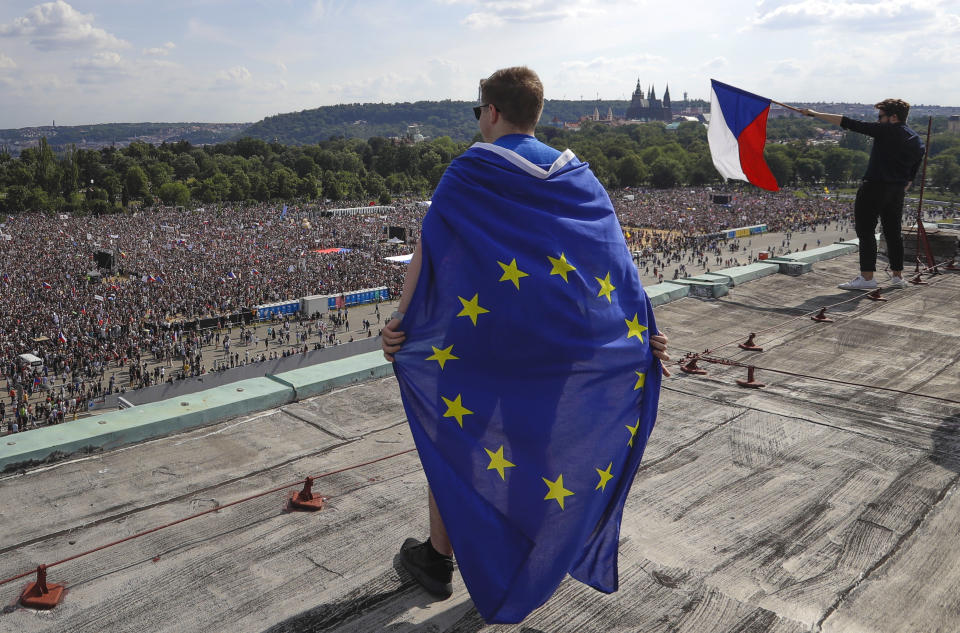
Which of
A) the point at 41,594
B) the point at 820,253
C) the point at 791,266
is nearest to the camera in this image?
the point at 41,594

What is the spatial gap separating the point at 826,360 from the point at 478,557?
5919mm

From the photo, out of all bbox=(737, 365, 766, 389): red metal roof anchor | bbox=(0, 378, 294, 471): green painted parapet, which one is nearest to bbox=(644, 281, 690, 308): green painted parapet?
bbox=(737, 365, 766, 389): red metal roof anchor

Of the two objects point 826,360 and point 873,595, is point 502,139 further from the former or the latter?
point 826,360

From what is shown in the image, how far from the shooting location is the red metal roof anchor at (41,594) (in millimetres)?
3426

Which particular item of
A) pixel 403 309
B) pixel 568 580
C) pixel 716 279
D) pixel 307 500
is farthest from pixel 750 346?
pixel 403 309

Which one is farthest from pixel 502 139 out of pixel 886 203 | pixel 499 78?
pixel 886 203

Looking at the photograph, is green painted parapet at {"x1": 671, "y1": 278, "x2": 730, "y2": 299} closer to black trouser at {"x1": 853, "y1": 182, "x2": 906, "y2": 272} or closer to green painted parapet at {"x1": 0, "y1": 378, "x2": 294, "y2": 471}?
black trouser at {"x1": 853, "y1": 182, "x2": 906, "y2": 272}

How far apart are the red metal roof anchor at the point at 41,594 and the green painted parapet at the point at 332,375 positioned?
2.72 m

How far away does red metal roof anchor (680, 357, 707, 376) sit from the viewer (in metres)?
7.20

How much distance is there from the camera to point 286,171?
9819 cm

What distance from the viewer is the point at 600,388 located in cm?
311

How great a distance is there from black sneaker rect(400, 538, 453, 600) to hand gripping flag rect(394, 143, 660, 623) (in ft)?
1.61

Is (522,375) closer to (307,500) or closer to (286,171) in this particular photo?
(307,500)

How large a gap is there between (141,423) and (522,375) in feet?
11.7
